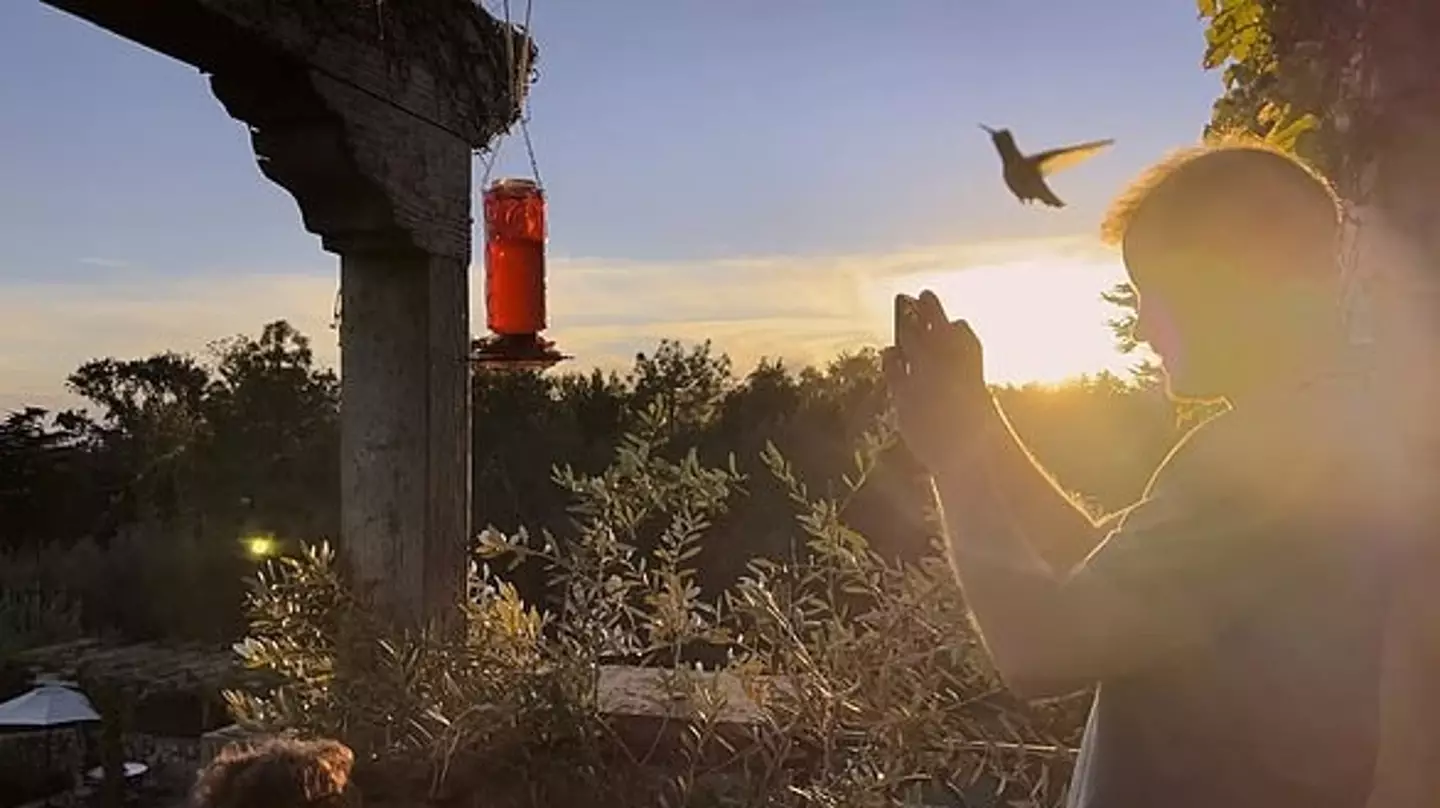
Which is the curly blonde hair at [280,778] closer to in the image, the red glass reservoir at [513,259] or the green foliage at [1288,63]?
the red glass reservoir at [513,259]

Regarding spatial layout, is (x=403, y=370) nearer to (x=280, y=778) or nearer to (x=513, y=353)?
(x=513, y=353)

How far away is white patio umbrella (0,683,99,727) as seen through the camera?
948cm

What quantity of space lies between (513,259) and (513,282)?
4cm

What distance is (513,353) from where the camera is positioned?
7.48ft

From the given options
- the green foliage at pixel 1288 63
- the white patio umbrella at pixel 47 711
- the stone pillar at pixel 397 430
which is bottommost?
the white patio umbrella at pixel 47 711

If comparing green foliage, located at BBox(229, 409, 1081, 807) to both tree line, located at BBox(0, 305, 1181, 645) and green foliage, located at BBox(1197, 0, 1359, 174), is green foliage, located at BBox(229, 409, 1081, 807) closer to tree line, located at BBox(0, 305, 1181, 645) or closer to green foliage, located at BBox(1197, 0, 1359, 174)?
green foliage, located at BBox(1197, 0, 1359, 174)

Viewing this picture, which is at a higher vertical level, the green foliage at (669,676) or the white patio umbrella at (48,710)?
the green foliage at (669,676)

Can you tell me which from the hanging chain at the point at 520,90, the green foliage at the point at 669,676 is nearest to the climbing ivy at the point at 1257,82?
the green foliage at the point at 669,676

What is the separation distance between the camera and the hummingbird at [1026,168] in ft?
2.96

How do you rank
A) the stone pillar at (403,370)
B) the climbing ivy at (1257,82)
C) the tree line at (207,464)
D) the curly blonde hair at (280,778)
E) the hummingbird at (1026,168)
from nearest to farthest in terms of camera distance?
the hummingbird at (1026,168)
the climbing ivy at (1257,82)
the curly blonde hair at (280,778)
the stone pillar at (403,370)
the tree line at (207,464)

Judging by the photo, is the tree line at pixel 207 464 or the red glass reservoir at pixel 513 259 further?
the tree line at pixel 207 464

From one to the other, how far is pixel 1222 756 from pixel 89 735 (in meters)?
10.6

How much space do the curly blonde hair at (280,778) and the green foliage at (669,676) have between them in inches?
6.7

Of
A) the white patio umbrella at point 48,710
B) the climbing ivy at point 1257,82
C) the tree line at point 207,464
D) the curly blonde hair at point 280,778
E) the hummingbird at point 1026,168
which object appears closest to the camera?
the hummingbird at point 1026,168
